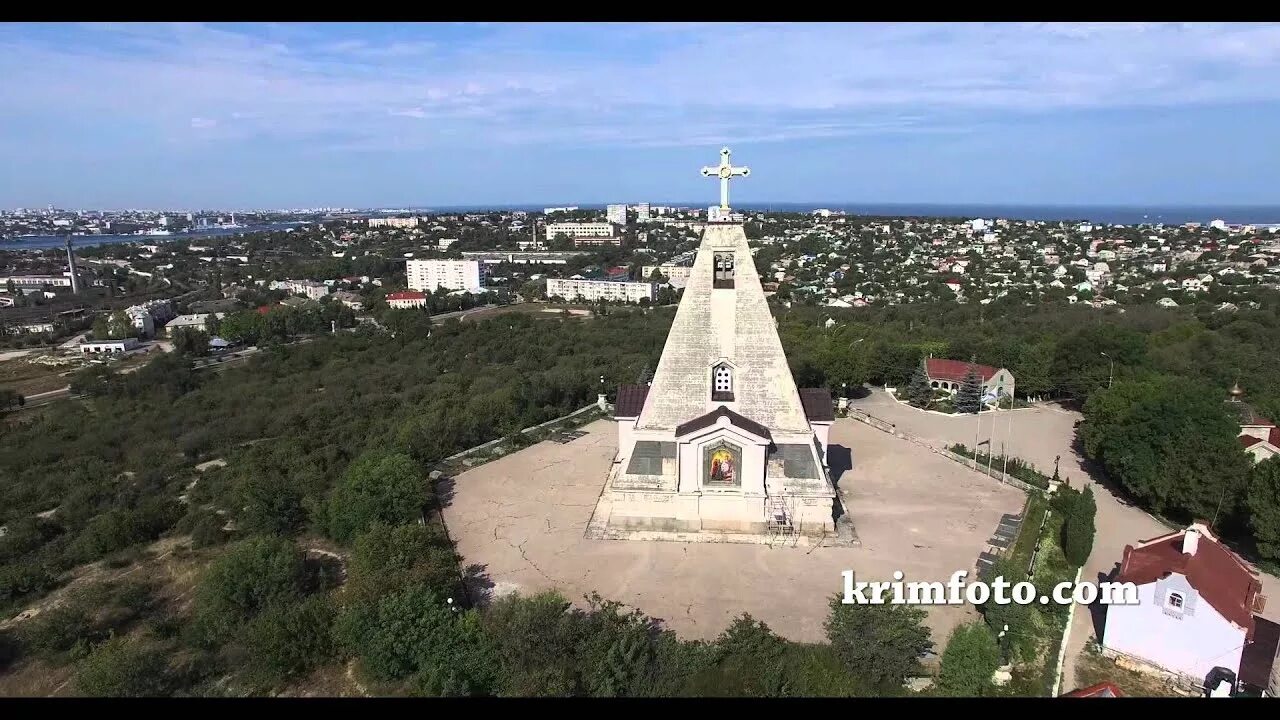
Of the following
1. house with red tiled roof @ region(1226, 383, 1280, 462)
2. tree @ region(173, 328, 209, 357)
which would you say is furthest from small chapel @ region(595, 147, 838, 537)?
tree @ region(173, 328, 209, 357)

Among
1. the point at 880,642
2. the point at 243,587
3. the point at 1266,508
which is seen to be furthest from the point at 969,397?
the point at 243,587

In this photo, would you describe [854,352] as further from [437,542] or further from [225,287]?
[225,287]

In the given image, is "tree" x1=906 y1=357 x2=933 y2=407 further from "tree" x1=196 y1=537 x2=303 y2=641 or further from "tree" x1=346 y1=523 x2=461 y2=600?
"tree" x1=196 y1=537 x2=303 y2=641

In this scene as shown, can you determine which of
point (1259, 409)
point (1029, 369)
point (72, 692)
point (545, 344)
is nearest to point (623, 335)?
point (545, 344)

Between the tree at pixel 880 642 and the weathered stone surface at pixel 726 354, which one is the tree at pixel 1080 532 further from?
the weathered stone surface at pixel 726 354

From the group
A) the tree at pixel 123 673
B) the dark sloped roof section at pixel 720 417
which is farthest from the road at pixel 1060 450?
the tree at pixel 123 673
